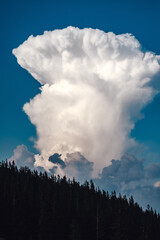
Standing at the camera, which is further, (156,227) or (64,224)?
(156,227)

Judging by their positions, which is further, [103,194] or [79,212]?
[103,194]

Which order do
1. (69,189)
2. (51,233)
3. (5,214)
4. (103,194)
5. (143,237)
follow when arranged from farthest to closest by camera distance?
(103,194), (69,189), (143,237), (5,214), (51,233)

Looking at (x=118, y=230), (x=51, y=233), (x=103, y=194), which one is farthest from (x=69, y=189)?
(x=51, y=233)

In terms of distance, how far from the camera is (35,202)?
367 feet

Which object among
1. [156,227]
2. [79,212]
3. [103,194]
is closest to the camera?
[79,212]

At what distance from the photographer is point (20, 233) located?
8356cm

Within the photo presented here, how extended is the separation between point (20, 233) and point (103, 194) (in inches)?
4066

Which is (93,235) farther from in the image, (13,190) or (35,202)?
(13,190)

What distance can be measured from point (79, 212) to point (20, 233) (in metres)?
41.0

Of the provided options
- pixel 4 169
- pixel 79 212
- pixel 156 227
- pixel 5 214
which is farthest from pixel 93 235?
pixel 4 169

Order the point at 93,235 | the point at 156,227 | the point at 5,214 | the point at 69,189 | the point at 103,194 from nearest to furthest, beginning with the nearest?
the point at 5,214 < the point at 93,235 < the point at 156,227 < the point at 69,189 < the point at 103,194

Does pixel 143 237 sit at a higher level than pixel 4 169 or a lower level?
lower

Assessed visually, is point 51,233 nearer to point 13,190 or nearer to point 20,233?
point 20,233

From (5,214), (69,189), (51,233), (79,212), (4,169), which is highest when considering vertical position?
(4,169)
